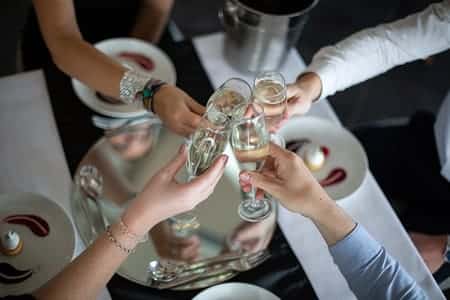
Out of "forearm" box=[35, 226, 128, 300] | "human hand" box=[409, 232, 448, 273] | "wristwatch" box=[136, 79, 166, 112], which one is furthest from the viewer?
"human hand" box=[409, 232, 448, 273]

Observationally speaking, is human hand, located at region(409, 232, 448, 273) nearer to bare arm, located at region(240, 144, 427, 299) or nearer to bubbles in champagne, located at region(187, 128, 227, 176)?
bare arm, located at region(240, 144, 427, 299)

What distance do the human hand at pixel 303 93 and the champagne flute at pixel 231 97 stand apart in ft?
0.57

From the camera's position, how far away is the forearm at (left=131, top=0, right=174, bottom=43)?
1332 millimetres

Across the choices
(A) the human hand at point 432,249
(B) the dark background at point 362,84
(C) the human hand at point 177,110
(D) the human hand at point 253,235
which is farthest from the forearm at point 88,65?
(B) the dark background at point 362,84

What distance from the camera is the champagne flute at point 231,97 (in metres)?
0.85

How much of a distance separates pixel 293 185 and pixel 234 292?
0.19 metres

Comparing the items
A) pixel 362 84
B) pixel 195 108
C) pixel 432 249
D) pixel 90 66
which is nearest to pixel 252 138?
pixel 195 108

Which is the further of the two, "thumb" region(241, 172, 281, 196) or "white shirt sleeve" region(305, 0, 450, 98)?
"white shirt sleeve" region(305, 0, 450, 98)

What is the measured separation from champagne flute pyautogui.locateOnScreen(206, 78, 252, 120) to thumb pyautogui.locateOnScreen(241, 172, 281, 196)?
0.10 meters

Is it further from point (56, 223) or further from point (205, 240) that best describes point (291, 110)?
point (56, 223)

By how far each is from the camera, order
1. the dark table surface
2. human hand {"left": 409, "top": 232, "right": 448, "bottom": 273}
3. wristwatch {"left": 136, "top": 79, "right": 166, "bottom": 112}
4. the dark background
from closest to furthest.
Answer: the dark table surface < wristwatch {"left": 136, "top": 79, "right": 166, "bottom": 112} < human hand {"left": 409, "top": 232, "right": 448, "bottom": 273} < the dark background

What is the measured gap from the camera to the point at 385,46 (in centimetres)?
111

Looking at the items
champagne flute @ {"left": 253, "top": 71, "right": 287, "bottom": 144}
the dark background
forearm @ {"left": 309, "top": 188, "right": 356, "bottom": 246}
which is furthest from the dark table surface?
the dark background

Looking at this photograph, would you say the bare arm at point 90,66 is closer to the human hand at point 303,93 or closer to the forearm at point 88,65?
the forearm at point 88,65
